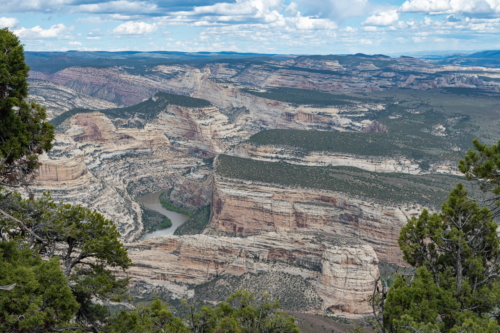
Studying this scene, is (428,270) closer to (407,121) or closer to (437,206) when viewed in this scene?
(437,206)

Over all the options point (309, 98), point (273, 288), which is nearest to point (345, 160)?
point (273, 288)

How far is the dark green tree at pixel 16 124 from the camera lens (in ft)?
41.2

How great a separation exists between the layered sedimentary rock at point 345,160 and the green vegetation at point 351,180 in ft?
16.5

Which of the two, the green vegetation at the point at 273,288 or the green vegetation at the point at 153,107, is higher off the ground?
the green vegetation at the point at 153,107

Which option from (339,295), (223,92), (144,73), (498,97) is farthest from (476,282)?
(144,73)

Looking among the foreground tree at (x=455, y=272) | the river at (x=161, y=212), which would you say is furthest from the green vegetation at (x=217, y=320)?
the river at (x=161, y=212)

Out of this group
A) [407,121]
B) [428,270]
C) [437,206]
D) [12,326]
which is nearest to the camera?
[12,326]

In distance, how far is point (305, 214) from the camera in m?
45.4

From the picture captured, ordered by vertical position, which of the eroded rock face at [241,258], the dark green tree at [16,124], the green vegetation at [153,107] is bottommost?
A: the eroded rock face at [241,258]

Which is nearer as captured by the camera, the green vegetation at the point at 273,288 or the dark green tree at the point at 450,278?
the dark green tree at the point at 450,278

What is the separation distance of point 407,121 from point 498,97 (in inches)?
1730

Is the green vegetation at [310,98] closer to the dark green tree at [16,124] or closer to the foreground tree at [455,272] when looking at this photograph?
the foreground tree at [455,272]

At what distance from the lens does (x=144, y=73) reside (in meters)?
159

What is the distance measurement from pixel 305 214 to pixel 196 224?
15581 millimetres
